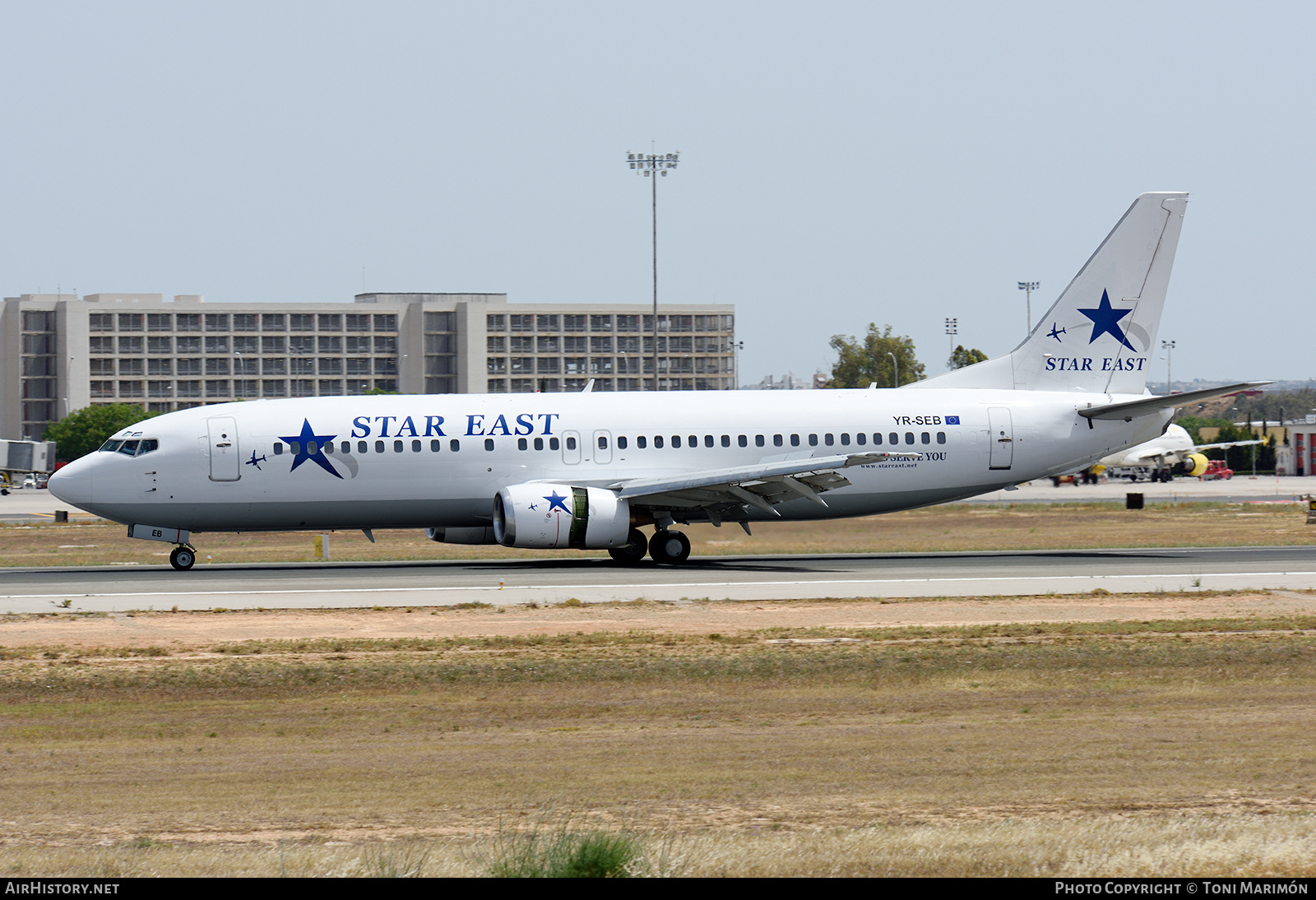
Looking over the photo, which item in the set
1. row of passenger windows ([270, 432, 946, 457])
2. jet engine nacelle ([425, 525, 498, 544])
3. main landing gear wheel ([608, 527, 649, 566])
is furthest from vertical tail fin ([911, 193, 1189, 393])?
jet engine nacelle ([425, 525, 498, 544])

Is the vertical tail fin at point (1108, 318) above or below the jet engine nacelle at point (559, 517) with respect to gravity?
above

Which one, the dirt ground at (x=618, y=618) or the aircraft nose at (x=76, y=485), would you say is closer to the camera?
the dirt ground at (x=618, y=618)

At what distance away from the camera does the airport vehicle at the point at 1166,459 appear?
109688 millimetres

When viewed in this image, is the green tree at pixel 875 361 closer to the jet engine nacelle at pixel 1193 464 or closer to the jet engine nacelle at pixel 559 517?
the jet engine nacelle at pixel 1193 464

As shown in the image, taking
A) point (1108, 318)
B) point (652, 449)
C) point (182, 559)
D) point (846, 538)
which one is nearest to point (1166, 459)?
point (1108, 318)

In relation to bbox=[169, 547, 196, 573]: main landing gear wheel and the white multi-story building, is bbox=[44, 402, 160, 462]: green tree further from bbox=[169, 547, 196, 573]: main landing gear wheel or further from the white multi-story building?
bbox=[169, 547, 196, 573]: main landing gear wheel

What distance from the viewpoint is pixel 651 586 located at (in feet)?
93.9

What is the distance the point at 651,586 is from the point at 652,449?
21.8ft

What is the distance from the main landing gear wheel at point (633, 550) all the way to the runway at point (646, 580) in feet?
1.16

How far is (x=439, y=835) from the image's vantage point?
10.4 meters

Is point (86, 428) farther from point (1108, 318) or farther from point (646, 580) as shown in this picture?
point (646, 580)

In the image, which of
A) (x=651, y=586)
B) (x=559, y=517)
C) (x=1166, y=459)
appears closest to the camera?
(x=651, y=586)

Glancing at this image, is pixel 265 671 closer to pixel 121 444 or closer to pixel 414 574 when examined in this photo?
pixel 414 574

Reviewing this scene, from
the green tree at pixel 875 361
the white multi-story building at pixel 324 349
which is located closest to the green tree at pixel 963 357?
the green tree at pixel 875 361
